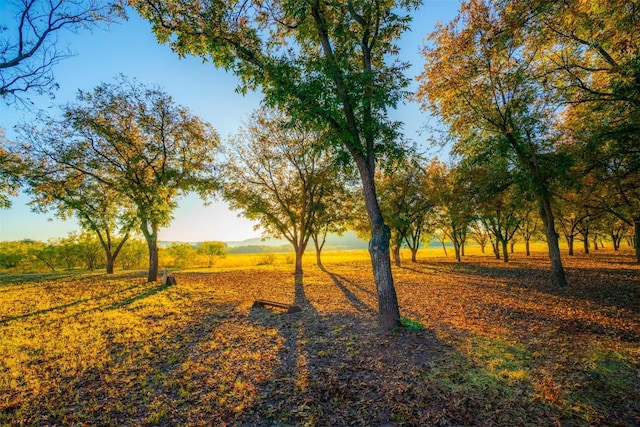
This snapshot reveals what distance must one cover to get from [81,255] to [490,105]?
183 feet

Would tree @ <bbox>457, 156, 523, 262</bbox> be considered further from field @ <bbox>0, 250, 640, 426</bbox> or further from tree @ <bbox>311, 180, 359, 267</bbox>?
tree @ <bbox>311, 180, 359, 267</bbox>

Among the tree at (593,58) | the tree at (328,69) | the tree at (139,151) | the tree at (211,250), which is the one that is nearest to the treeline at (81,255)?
the tree at (211,250)

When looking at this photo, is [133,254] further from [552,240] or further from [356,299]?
[552,240]

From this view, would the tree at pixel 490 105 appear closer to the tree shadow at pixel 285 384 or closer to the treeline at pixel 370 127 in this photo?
the treeline at pixel 370 127

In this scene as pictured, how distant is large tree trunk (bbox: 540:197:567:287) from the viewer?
14.9 meters

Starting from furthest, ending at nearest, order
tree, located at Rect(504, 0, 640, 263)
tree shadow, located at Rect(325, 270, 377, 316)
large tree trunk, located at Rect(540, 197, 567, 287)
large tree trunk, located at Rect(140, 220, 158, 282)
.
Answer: large tree trunk, located at Rect(140, 220, 158, 282) → large tree trunk, located at Rect(540, 197, 567, 287) → tree shadow, located at Rect(325, 270, 377, 316) → tree, located at Rect(504, 0, 640, 263)

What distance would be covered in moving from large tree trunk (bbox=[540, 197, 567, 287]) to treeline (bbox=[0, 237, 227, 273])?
153ft

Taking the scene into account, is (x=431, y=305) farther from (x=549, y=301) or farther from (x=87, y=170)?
(x=87, y=170)

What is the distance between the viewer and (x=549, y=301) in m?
12.2

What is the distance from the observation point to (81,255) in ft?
142

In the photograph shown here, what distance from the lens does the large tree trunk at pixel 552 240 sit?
14875 mm

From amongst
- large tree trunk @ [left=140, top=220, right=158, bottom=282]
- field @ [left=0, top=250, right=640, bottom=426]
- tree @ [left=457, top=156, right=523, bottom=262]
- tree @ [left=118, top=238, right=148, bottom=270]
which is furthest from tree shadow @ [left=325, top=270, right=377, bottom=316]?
tree @ [left=118, top=238, right=148, bottom=270]

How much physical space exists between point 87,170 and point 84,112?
4.33 metres

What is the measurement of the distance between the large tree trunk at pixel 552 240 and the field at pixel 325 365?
3044 millimetres
